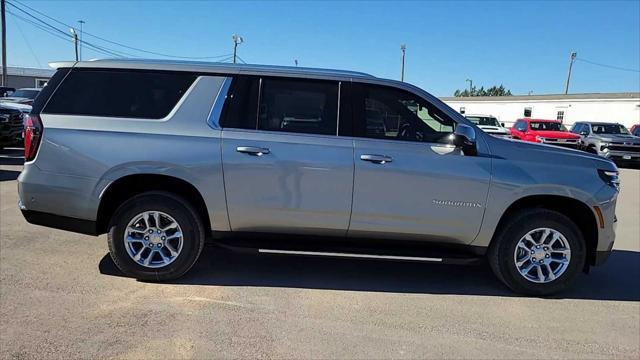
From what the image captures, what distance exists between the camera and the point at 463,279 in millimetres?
5047

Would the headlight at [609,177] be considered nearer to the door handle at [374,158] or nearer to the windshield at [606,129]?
the door handle at [374,158]

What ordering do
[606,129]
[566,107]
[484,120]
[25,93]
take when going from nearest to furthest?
[25,93] < [606,129] < [484,120] < [566,107]

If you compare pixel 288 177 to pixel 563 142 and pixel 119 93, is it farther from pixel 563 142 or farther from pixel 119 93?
pixel 563 142

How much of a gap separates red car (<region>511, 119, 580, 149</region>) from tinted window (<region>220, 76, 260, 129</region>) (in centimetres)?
1958

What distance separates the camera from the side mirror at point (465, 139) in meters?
4.29

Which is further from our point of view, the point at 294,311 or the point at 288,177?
the point at 288,177

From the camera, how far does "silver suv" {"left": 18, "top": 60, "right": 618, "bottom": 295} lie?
4348 mm

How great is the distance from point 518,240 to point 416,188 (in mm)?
1073

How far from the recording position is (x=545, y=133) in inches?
888

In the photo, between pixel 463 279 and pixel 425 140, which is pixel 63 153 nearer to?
pixel 425 140

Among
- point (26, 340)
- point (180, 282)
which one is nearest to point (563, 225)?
point (180, 282)

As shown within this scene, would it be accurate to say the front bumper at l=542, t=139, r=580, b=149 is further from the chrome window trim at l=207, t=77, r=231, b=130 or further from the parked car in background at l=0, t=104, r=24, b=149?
the chrome window trim at l=207, t=77, r=231, b=130

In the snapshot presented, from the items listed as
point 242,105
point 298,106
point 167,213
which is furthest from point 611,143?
point 167,213

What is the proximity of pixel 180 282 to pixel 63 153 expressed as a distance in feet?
5.05
